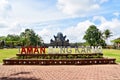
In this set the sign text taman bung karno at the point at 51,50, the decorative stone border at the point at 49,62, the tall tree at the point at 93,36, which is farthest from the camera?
the tall tree at the point at 93,36

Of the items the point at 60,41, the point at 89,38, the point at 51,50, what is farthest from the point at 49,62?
the point at 89,38

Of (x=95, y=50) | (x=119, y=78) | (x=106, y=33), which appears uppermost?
(x=106, y=33)

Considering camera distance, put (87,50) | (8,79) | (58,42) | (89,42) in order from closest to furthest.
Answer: (8,79) < (87,50) < (58,42) < (89,42)

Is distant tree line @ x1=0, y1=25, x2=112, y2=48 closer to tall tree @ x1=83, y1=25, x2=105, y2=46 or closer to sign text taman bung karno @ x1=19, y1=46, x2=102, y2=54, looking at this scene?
tall tree @ x1=83, y1=25, x2=105, y2=46

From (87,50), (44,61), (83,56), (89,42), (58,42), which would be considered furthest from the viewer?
(89,42)

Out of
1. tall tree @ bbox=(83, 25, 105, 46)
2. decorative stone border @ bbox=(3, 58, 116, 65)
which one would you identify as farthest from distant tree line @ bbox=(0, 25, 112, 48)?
decorative stone border @ bbox=(3, 58, 116, 65)

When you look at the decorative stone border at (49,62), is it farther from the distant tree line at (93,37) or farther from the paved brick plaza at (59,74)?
the distant tree line at (93,37)

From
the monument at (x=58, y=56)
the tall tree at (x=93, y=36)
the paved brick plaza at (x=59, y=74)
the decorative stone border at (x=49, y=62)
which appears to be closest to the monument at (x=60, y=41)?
the tall tree at (x=93, y=36)

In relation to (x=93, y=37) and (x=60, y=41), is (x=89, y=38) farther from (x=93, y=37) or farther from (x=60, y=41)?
(x=60, y=41)

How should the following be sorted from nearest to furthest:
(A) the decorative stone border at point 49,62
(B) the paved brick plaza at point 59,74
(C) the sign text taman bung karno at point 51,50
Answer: (B) the paved brick plaza at point 59,74
(A) the decorative stone border at point 49,62
(C) the sign text taman bung karno at point 51,50

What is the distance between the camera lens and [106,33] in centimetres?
10562

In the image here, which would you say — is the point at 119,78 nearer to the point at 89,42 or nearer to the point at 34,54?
the point at 34,54

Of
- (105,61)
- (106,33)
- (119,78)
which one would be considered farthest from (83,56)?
(106,33)

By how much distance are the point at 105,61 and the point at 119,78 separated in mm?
7860
